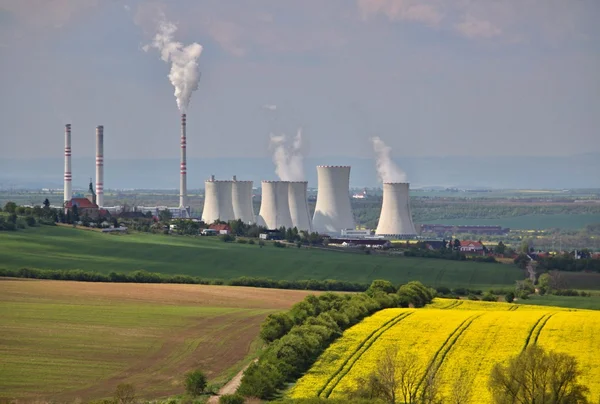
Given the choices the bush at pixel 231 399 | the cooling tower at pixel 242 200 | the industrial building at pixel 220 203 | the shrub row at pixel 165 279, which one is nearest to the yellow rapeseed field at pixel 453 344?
the bush at pixel 231 399

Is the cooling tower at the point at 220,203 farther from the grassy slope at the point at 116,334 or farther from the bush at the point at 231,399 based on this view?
the bush at the point at 231,399

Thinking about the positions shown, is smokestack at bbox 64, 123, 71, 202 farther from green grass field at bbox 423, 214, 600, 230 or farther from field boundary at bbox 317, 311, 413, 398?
field boundary at bbox 317, 311, 413, 398

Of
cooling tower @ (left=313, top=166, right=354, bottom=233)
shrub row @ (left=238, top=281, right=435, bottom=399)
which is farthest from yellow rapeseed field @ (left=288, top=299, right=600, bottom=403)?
cooling tower @ (left=313, top=166, right=354, bottom=233)

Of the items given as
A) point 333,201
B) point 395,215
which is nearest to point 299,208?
point 333,201

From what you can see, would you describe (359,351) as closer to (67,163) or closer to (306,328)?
(306,328)

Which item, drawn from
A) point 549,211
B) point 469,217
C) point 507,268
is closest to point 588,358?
point 507,268

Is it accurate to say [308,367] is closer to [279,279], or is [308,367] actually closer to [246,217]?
[279,279]
